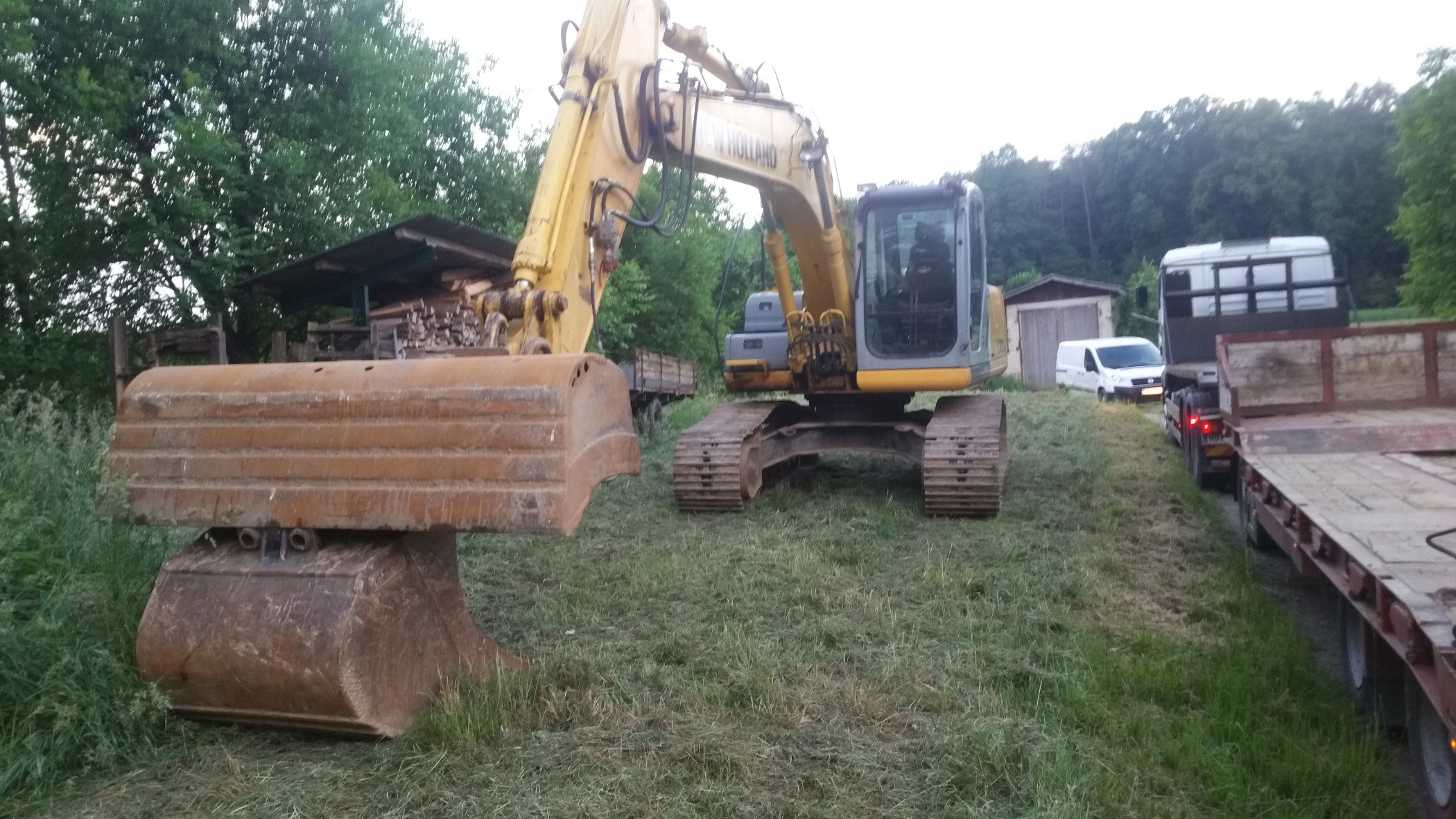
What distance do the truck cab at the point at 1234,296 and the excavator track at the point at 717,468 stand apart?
15.8ft

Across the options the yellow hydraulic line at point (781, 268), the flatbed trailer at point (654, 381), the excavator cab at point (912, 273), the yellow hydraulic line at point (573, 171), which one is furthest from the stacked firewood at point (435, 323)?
the yellow hydraulic line at point (573, 171)

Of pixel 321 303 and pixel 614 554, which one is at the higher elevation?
pixel 321 303

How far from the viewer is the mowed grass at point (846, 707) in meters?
3.40

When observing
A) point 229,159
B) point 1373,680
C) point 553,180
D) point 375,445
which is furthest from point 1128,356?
point 375,445

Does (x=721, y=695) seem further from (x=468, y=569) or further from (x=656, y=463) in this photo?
(x=656, y=463)

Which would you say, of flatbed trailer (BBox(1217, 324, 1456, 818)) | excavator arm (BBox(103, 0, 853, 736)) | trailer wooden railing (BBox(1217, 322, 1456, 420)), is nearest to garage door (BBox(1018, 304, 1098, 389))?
flatbed trailer (BBox(1217, 324, 1456, 818))

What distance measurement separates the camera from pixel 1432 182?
14938mm

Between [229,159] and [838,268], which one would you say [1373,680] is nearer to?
[838,268]

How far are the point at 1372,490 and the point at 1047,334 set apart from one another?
27241 mm

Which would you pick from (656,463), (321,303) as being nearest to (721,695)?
(656,463)

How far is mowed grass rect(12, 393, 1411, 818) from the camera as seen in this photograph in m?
3.40

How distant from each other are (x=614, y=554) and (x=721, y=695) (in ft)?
9.78

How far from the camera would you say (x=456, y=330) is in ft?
33.4

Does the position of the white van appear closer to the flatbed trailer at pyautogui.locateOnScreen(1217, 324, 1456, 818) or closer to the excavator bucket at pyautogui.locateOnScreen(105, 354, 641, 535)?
the flatbed trailer at pyautogui.locateOnScreen(1217, 324, 1456, 818)
